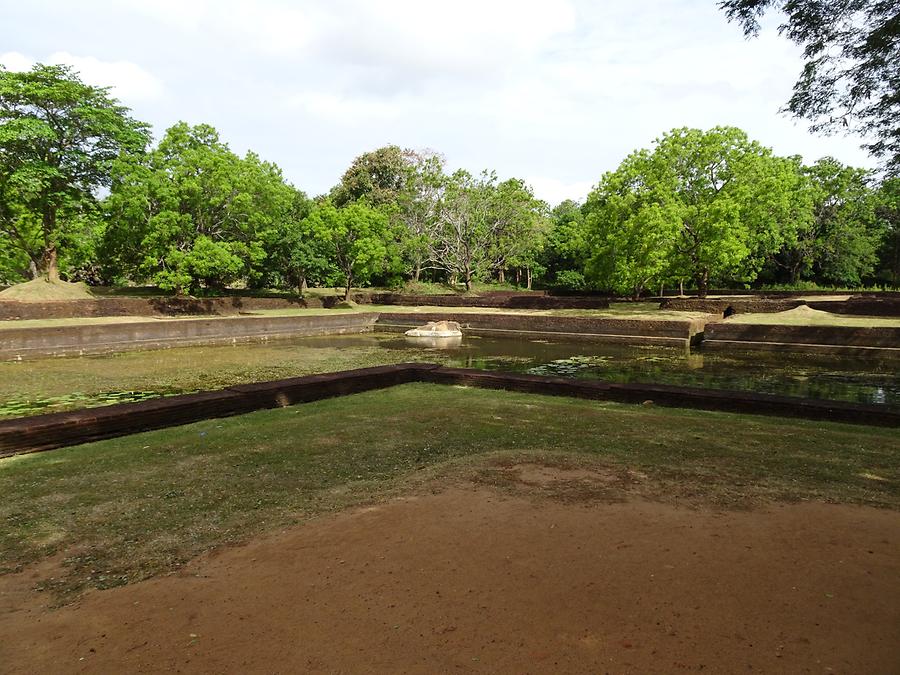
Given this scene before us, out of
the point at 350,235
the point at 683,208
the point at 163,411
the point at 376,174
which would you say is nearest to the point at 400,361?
the point at 163,411

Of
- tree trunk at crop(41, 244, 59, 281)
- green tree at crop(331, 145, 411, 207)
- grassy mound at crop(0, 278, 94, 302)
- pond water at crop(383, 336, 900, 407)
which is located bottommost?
pond water at crop(383, 336, 900, 407)

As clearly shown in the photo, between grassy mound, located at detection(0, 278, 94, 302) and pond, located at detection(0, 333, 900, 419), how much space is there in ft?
31.9

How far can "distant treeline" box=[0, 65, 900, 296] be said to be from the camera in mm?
22922

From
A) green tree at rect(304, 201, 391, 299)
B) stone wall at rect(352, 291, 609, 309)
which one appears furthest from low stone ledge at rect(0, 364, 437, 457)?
green tree at rect(304, 201, 391, 299)

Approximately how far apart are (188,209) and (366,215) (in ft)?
31.9

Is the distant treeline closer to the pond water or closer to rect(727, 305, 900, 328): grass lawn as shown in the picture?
rect(727, 305, 900, 328): grass lawn

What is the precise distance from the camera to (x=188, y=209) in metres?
25.4

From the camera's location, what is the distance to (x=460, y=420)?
19.6 feet

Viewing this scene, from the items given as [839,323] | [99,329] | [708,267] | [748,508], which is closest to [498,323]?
[708,267]

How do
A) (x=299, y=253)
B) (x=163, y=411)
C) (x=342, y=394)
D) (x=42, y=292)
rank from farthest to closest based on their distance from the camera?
(x=299, y=253)
(x=42, y=292)
(x=342, y=394)
(x=163, y=411)

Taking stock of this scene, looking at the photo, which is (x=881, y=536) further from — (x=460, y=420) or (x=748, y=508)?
(x=460, y=420)

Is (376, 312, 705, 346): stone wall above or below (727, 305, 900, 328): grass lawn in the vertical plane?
below

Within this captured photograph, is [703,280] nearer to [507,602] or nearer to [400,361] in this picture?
[400,361]

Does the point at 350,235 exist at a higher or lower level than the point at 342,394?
higher
